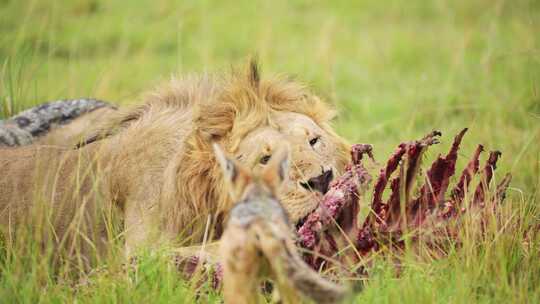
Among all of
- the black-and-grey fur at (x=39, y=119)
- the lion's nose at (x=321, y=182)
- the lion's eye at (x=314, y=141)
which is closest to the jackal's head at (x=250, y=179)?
the lion's nose at (x=321, y=182)

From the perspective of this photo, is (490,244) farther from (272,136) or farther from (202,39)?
(202,39)

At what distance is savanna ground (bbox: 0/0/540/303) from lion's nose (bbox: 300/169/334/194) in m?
0.37

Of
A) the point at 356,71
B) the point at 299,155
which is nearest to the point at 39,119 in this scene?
the point at 299,155

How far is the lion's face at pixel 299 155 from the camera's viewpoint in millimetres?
3041

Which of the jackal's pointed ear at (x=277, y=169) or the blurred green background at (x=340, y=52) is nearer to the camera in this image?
the jackal's pointed ear at (x=277, y=169)

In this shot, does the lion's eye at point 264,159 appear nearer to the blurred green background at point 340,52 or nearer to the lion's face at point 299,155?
the lion's face at point 299,155

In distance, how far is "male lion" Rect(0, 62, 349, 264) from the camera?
10.6ft

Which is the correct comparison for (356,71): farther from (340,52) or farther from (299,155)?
(299,155)

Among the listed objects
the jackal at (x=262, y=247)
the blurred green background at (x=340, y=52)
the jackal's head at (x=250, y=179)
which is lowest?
the jackal at (x=262, y=247)

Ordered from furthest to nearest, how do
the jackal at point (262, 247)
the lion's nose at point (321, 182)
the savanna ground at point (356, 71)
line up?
the lion's nose at point (321, 182)
the savanna ground at point (356, 71)
the jackal at point (262, 247)

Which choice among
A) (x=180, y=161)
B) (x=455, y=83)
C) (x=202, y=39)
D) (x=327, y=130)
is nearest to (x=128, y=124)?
(x=180, y=161)

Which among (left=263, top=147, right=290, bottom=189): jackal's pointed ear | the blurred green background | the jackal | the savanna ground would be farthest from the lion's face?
the blurred green background

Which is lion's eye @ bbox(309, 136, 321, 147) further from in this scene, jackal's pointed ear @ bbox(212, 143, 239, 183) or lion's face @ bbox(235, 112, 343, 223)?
jackal's pointed ear @ bbox(212, 143, 239, 183)

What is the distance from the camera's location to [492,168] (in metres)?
3.35
